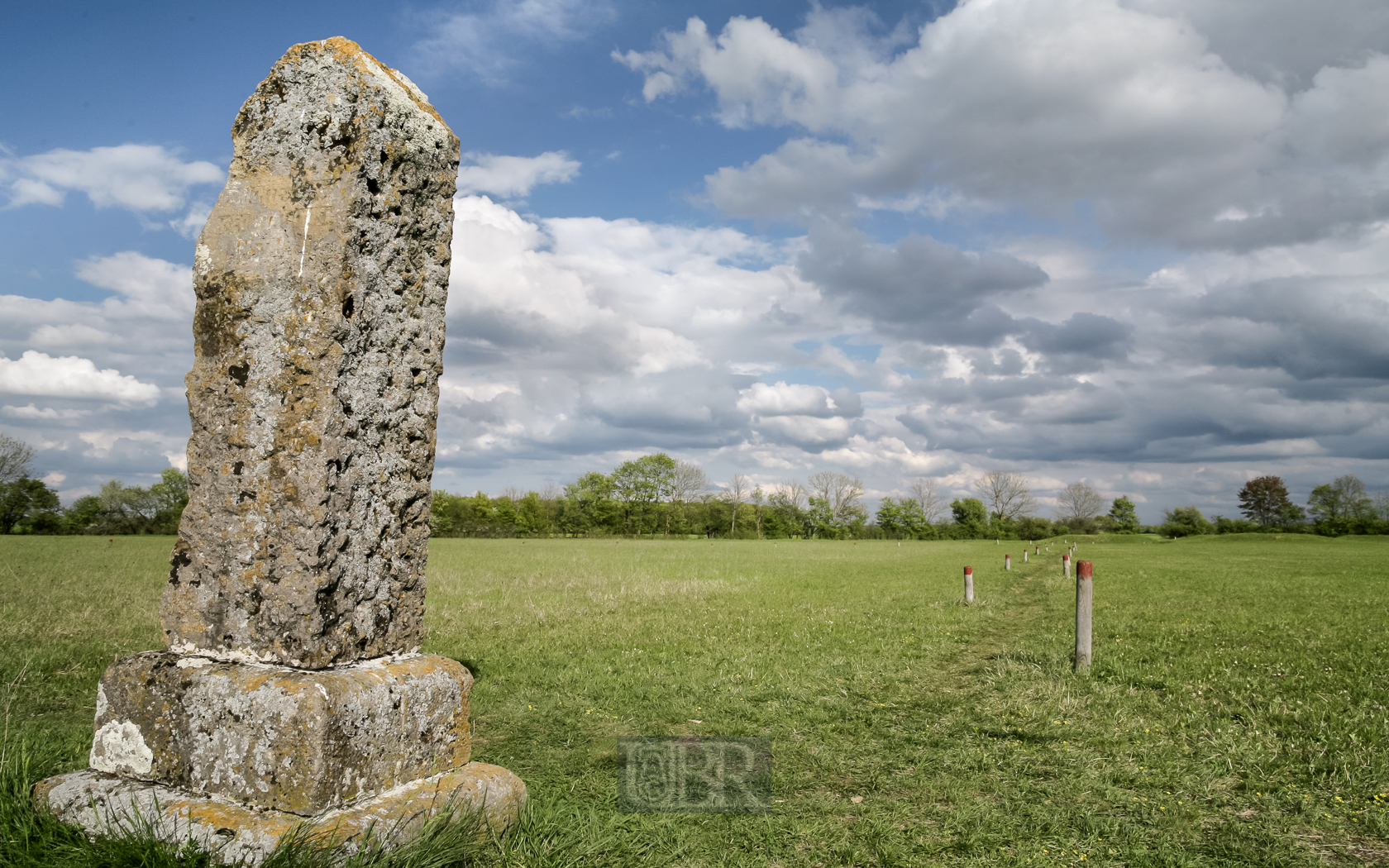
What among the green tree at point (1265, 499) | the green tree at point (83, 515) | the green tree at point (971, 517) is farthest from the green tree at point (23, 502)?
the green tree at point (1265, 499)

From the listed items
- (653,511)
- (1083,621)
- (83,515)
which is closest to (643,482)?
(653,511)

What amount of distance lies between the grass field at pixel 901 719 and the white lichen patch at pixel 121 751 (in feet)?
1.00

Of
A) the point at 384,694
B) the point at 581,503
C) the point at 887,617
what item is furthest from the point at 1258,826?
the point at 581,503

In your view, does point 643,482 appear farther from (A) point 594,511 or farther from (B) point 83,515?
(B) point 83,515

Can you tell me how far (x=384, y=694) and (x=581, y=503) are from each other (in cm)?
10212

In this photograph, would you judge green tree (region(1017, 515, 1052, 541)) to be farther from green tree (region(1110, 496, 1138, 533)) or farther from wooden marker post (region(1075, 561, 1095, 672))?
wooden marker post (region(1075, 561, 1095, 672))

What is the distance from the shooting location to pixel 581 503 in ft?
340

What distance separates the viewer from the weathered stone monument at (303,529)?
2986 mm

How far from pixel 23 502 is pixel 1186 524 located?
421 feet

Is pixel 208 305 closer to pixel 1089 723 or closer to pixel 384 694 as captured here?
pixel 384 694

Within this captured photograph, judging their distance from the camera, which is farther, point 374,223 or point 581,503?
point 581,503

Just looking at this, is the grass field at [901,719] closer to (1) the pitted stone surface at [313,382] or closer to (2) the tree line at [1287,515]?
(1) the pitted stone surface at [313,382]

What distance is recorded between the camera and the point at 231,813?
288 centimetres

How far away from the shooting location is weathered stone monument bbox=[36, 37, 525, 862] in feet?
9.80
